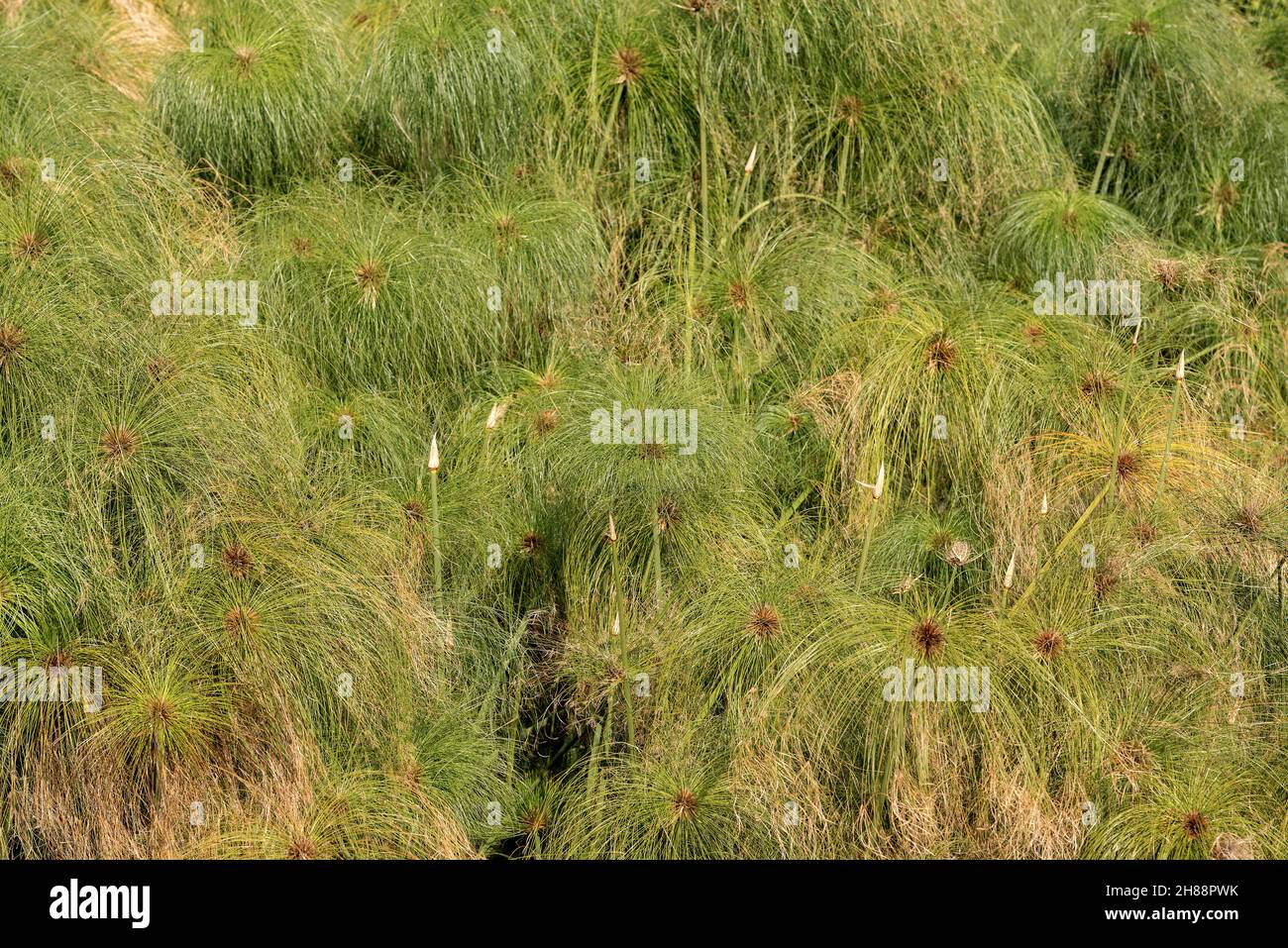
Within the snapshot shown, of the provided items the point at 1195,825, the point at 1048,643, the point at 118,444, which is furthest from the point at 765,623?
the point at 118,444

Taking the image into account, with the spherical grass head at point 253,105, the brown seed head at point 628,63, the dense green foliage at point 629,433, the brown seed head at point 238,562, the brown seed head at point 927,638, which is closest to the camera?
the brown seed head at point 927,638

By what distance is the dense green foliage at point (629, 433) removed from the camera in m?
4.34

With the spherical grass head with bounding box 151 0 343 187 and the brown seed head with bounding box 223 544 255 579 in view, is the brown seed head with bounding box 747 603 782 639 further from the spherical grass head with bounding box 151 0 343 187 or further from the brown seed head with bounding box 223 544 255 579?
the spherical grass head with bounding box 151 0 343 187

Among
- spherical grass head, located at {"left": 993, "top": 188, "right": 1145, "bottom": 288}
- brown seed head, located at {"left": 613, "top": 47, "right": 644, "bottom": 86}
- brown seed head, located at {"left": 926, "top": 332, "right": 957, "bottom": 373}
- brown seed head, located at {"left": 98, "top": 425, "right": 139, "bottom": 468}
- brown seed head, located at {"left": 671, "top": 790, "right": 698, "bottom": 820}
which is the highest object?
brown seed head, located at {"left": 613, "top": 47, "right": 644, "bottom": 86}

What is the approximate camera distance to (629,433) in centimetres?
458

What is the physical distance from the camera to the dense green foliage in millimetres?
4344

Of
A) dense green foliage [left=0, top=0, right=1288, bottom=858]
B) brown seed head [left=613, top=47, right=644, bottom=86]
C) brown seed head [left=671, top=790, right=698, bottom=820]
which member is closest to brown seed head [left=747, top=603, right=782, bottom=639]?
dense green foliage [left=0, top=0, right=1288, bottom=858]

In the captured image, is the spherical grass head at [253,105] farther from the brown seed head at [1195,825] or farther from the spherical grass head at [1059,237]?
the brown seed head at [1195,825]

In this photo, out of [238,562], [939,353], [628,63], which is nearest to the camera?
[238,562]

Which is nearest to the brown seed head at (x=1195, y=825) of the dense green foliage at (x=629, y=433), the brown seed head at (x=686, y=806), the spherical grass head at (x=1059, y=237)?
the dense green foliage at (x=629, y=433)

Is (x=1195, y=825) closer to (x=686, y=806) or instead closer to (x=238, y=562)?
(x=686, y=806)

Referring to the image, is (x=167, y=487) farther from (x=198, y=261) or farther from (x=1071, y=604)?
(x=1071, y=604)
